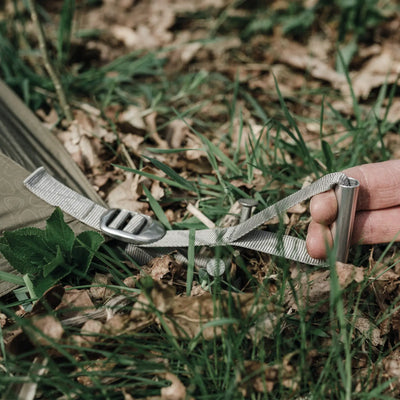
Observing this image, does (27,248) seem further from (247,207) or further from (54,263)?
(247,207)

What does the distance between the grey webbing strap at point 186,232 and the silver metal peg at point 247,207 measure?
0.21 ft

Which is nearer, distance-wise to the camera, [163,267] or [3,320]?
[3,320]

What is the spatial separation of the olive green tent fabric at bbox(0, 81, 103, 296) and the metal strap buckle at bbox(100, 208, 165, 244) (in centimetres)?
13

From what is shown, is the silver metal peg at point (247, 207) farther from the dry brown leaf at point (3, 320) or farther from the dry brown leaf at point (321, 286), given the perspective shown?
the dry brown leaf at point (3, 320)

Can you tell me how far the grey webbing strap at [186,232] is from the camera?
5.31ft

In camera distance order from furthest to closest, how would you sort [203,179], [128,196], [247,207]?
[203,179]
[128,196]
[247,207]

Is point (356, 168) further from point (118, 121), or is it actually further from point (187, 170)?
point (118, 121)

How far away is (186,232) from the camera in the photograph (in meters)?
1.77

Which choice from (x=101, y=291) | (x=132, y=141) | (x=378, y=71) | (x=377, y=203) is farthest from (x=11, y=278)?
(x=378, y=71)

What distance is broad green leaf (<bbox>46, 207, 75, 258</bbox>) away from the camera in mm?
1513

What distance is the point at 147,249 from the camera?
1.76 metres

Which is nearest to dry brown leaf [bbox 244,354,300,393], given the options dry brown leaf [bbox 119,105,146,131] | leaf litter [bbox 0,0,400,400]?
leaf litter [bbox 0,0,400,400]

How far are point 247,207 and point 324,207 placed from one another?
1.06ft

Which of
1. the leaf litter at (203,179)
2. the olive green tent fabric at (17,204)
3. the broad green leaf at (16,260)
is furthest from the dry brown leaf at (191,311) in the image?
the olive green tent fabric at (17,204)
